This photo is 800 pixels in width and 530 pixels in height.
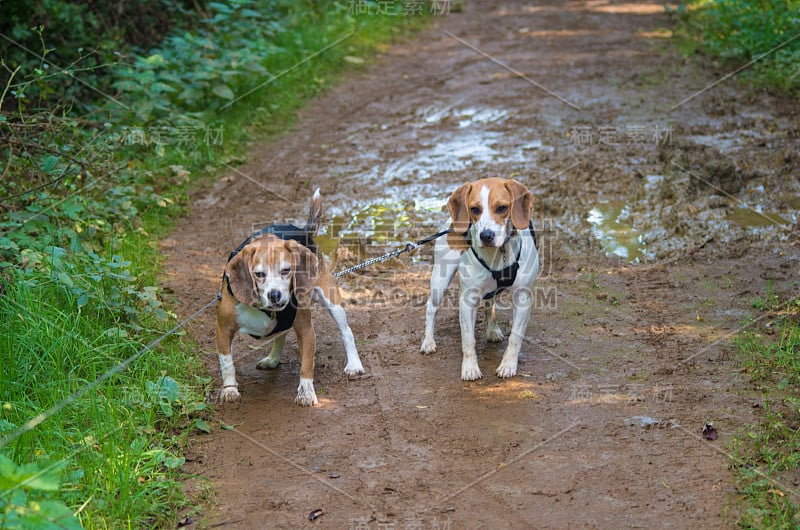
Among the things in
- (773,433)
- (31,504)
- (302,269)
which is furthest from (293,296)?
(773,433)

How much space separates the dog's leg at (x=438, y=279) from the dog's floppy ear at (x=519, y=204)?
1.84 ft

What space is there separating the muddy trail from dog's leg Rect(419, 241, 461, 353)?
0.12 m

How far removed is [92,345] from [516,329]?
112 inches

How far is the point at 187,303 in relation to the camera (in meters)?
6.86

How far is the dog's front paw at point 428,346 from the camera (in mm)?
6121

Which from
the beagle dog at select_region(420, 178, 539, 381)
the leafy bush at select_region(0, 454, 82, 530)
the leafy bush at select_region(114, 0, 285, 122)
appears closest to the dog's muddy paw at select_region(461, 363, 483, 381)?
the beagle dog at select_region(420, 178, 539, 381)

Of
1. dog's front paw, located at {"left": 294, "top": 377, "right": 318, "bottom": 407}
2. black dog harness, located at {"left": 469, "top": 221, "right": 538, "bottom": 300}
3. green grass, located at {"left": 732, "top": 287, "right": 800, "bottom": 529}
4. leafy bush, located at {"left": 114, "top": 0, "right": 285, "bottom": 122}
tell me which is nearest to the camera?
green grass, located at {"left": 732, "top": 287, "right": 800, "bottom": 529}

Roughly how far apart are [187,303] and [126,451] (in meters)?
2.56

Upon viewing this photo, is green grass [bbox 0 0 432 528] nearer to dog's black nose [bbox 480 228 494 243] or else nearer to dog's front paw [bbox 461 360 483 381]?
dog's front paw [bbox 461 360 483 381]

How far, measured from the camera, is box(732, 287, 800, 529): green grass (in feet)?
13.0

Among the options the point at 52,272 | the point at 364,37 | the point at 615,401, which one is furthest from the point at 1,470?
the point at 364,37

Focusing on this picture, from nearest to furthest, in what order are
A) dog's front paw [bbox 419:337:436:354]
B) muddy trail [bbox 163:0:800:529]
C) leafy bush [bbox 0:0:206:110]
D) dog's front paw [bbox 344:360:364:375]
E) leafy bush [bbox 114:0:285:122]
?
muddy trail [bbox 163:0:800:529] < dog's front paw [bbox 344:360:364:375] < dog's front paw [bbox 419:337:436:354] < leafy bush [bbox 114:0:285:122] < leafy bush [bbox 0:0:206:110]

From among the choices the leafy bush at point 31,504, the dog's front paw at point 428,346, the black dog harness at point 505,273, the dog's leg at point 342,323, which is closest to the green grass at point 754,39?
the black dog harness at point 505,273

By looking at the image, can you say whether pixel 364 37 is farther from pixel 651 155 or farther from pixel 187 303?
→ pixel 187 303
